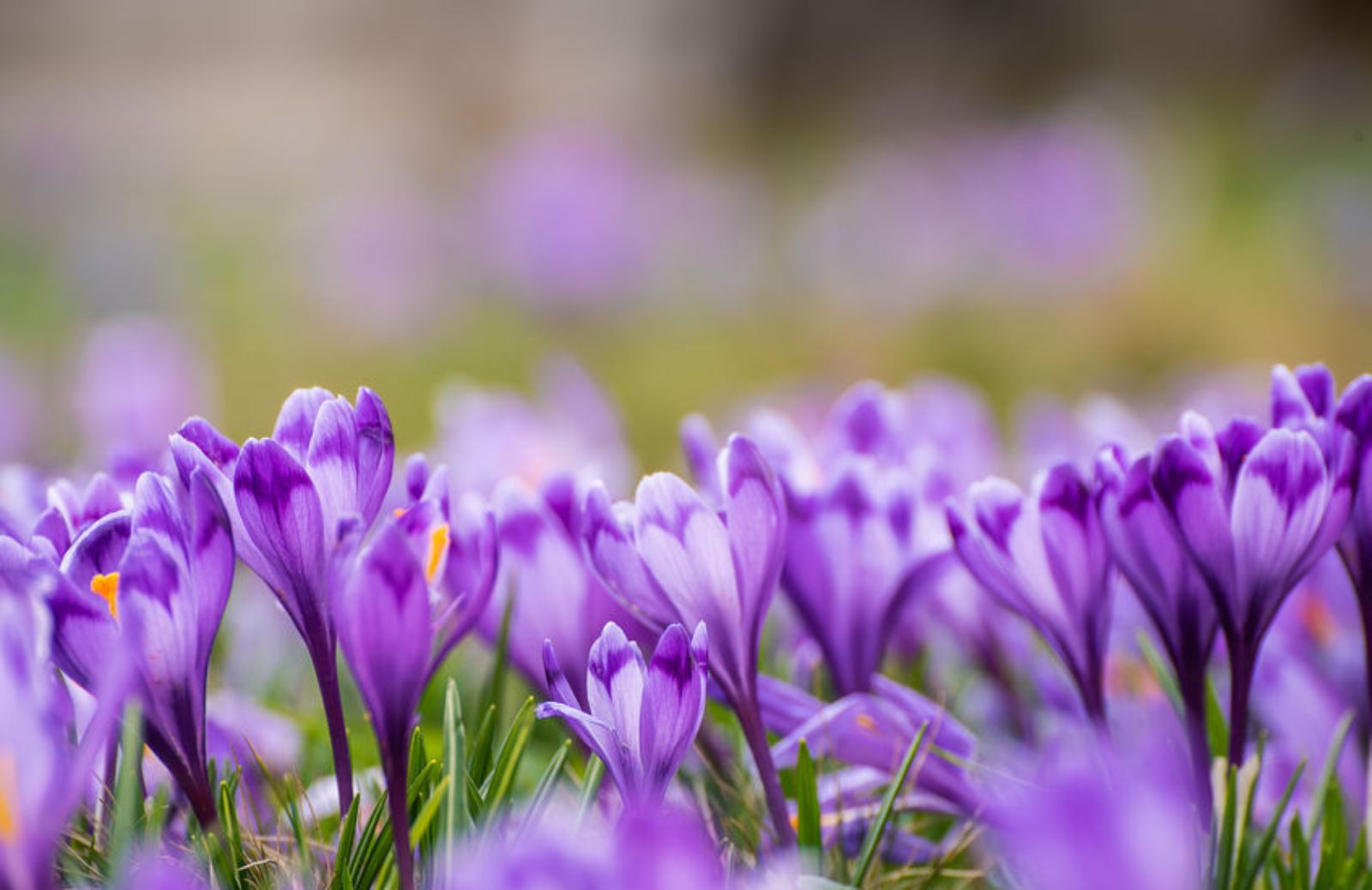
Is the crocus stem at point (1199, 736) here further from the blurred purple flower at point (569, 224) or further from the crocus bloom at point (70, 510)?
the blurred purple flower at point (569, 224)

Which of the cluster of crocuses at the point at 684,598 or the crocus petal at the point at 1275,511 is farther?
the crocus petal at the point at 1275,511

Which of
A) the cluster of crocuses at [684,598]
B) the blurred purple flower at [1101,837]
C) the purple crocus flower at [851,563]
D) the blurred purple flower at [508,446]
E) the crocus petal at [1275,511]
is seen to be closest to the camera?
the blurred purple flower at [1101,837]

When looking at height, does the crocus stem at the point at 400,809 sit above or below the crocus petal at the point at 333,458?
Result: below

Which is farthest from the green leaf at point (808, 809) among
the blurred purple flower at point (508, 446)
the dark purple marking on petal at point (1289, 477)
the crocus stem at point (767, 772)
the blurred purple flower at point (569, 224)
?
the blurred purple flower at point (569, 224)

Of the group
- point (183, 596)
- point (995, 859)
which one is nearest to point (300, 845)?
point (183, 596)

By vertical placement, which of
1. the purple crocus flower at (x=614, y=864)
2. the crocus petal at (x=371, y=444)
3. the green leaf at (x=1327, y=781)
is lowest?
the green leaf at (x=1327, y=781)

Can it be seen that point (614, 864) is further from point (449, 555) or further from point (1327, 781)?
point (1327, 781)

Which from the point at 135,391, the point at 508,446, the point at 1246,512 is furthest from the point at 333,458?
the point at 135,391

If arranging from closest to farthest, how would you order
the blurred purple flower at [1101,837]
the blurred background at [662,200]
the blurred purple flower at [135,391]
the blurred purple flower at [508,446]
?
1. the blurred purple flower at [1101,837]
2. the blurred purple flower at [508,446]
3. the blurred purple flower at [135,391]
4. the blurred background at [662,200]
